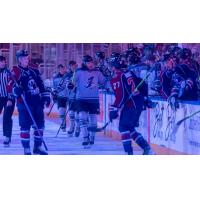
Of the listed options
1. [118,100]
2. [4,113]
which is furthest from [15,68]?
[118,100]

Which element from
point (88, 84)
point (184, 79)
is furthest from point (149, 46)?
point (88, 84)

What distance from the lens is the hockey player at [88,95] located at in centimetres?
913

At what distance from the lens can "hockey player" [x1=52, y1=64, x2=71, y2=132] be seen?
906 centimetres

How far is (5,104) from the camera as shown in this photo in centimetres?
916

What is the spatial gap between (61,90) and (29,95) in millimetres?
320

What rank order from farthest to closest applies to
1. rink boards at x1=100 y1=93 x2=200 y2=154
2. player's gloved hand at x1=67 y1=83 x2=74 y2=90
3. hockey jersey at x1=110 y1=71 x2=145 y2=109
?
player's gloved hand at x1=67 y1=83 x2=74 y2=90
hockey jersey at x1=110 y1=71 x2=145 y2=109
rink boards at x1=100 y1=93 x2=200 y2=154

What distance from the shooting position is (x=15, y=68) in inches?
357

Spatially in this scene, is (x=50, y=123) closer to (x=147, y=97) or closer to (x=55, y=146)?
(x=55, y=146)

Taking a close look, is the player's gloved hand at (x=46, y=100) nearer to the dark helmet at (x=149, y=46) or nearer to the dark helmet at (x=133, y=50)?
the dark helmet at (x=133, y=50)

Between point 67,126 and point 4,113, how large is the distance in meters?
0.62

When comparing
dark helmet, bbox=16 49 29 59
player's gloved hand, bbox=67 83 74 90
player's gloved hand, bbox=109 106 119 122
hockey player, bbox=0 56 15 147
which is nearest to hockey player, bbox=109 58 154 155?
player's gloved hand, bbox=109 106 119 122

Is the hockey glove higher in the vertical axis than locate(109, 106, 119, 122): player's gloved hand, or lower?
higher

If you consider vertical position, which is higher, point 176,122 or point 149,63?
point 149,63

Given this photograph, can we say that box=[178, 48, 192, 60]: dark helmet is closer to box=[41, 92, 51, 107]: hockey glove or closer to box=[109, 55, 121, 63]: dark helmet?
box=[109, 55, 121, 63]: dark helmet
